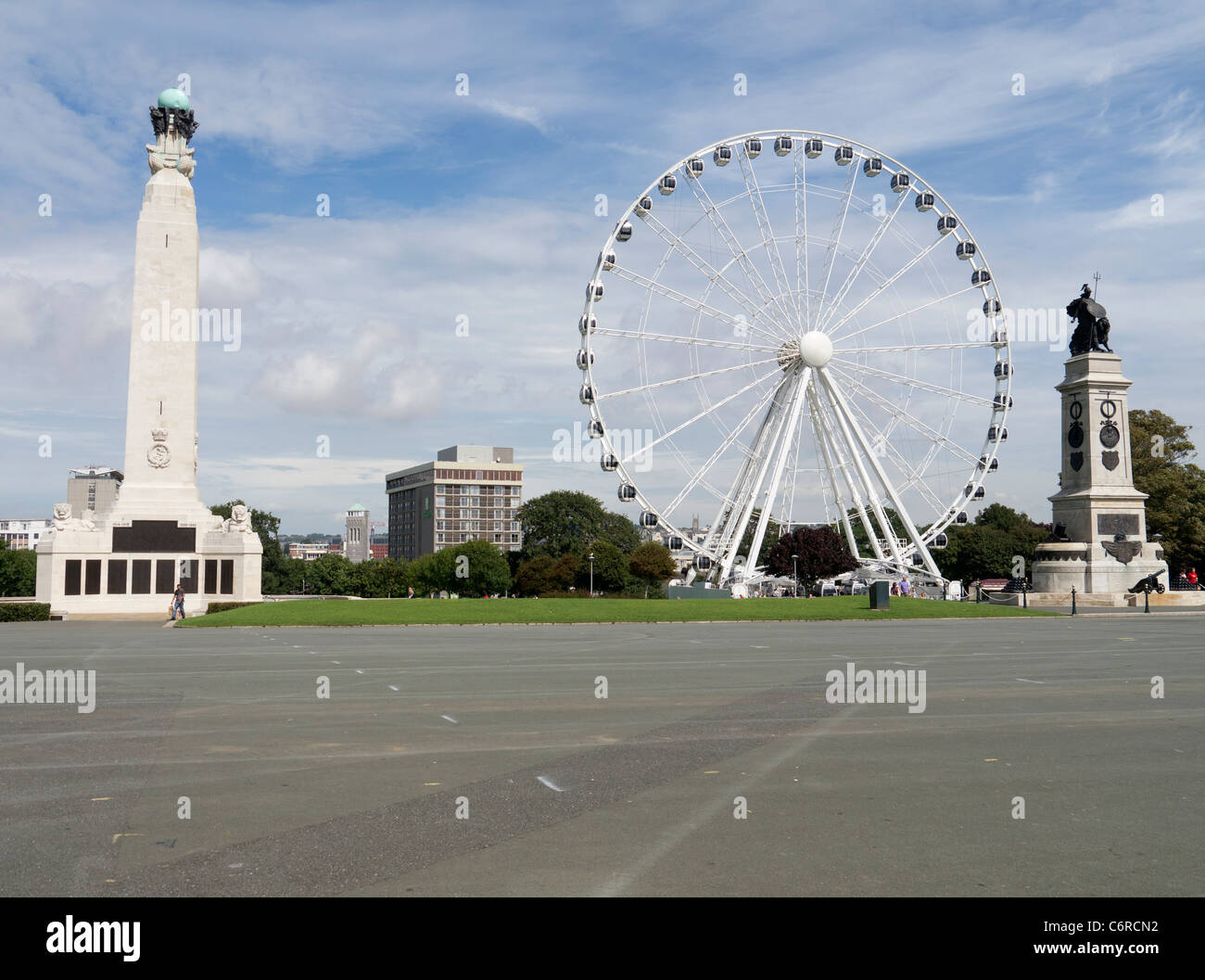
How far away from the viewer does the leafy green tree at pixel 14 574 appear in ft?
307

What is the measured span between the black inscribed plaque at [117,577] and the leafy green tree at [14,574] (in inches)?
2015

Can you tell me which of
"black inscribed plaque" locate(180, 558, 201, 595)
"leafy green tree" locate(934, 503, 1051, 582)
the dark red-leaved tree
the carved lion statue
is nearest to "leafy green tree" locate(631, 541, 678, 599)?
the dark red-leaved tree

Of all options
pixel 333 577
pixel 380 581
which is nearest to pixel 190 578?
pixel 333 577

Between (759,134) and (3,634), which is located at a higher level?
(759,134)

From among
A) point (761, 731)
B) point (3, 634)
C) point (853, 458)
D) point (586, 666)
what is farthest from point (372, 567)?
point (761, 731)

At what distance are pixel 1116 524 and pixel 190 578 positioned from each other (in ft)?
158

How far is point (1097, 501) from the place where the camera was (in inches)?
2206

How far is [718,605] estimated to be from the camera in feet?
138

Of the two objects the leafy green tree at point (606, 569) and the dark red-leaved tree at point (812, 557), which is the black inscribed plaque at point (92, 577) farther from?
the dark red-leaved tree at point (812, 557)

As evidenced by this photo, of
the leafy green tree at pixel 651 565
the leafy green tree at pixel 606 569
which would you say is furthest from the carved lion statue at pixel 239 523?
the leafy green tree at pixel 651 565

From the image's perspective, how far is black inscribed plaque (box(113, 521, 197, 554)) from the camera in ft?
155

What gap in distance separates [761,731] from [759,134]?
46.0 m

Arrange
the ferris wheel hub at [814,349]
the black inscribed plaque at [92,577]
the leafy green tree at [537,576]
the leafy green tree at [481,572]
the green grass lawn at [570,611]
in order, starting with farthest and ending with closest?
the leafy green tree at [481,572]
the leafy green tree at [537,576]
the ferris wheel hub at [814,349]
the black inscribed plaque at [92,577]
the green grass lawn at [570,611]
